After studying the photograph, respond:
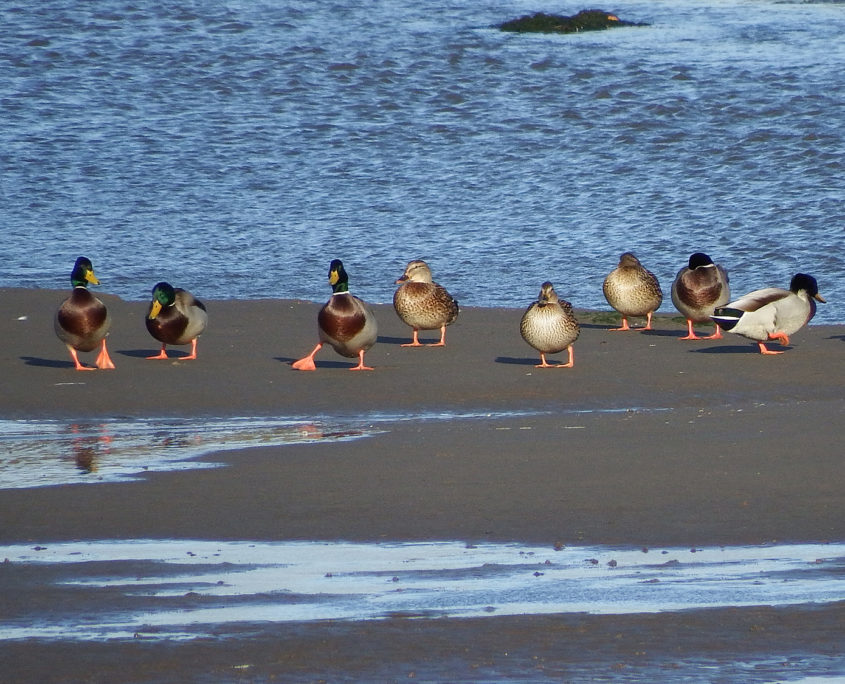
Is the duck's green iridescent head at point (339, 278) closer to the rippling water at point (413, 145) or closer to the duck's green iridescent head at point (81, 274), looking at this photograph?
the duck's green iridescent head at point (81, 274)

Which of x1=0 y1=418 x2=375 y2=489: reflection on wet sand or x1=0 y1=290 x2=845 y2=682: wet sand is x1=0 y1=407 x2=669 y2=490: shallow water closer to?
x1=0 y1=418 x2=375 y2=489: reflection on wet sand

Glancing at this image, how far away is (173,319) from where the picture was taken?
40.9 ft

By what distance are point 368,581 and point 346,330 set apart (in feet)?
20.6

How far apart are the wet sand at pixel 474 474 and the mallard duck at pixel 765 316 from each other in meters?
0.22

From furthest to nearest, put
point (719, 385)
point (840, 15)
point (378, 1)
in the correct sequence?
point (378, 1) → point (840, 15) → point (719, 385)

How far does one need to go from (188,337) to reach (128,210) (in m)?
9.20

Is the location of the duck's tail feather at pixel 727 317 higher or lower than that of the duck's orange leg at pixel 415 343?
higher

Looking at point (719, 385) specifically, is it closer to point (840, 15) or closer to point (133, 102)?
point (133, 102)

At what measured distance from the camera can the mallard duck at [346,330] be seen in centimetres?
1205

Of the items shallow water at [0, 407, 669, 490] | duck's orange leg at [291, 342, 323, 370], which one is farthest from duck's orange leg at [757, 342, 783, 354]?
duck's orange leg at [291, 342, 323, 370]

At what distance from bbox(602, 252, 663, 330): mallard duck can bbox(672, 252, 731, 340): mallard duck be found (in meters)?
0.22

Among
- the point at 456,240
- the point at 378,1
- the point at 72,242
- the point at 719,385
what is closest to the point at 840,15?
the point at 378,1

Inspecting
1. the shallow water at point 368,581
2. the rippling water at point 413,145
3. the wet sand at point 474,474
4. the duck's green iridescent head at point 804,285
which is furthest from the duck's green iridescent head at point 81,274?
the shallow water at point 368,581

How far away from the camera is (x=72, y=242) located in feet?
64.4
